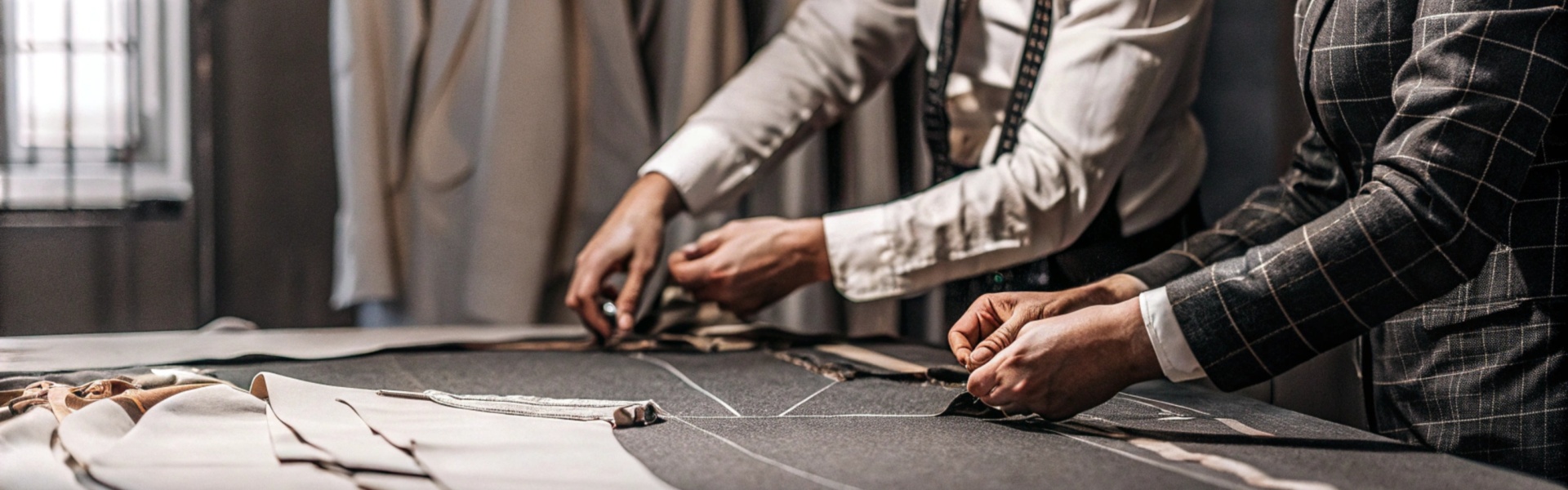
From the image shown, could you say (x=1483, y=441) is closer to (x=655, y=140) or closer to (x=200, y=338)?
(x=200, y=338)

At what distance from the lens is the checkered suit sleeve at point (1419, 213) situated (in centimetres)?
66

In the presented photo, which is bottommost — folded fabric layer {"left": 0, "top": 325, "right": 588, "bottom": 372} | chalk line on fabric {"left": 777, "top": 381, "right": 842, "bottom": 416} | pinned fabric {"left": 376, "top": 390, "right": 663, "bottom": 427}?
folded fabric layer {"left": 0, "top": 325, "right": 588, "bottom": 372}

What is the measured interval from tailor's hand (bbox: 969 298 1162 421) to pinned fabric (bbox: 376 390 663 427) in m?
0.21

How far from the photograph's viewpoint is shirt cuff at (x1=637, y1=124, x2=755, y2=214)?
129 cm

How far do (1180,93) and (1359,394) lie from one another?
33 centimetres

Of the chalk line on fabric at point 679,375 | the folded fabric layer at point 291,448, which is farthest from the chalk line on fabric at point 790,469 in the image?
the folded fabric layer at point 291,448

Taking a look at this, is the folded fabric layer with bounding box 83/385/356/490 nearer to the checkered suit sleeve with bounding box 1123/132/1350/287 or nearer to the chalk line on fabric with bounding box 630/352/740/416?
the chalk line on fabric with bounding box 630/352/740/416

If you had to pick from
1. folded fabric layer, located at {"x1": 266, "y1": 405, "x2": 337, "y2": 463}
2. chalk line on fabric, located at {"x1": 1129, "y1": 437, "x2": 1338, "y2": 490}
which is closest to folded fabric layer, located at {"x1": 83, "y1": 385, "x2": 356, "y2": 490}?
folded fabric layer, located at {"x1": 266, "y1": 405, "x2": 337, "y2": 463}

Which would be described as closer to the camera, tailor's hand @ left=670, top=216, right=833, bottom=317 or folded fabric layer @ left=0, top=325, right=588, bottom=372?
folded fabric layer @ left=0, top=325, right=588, bottom=372

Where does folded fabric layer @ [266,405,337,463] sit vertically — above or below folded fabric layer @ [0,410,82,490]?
above

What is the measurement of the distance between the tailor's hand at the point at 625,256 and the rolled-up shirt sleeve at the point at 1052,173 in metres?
0.22

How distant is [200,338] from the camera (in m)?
1.21

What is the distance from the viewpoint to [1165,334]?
2.33 feet

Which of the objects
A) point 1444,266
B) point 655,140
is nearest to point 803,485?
point 1444,266
